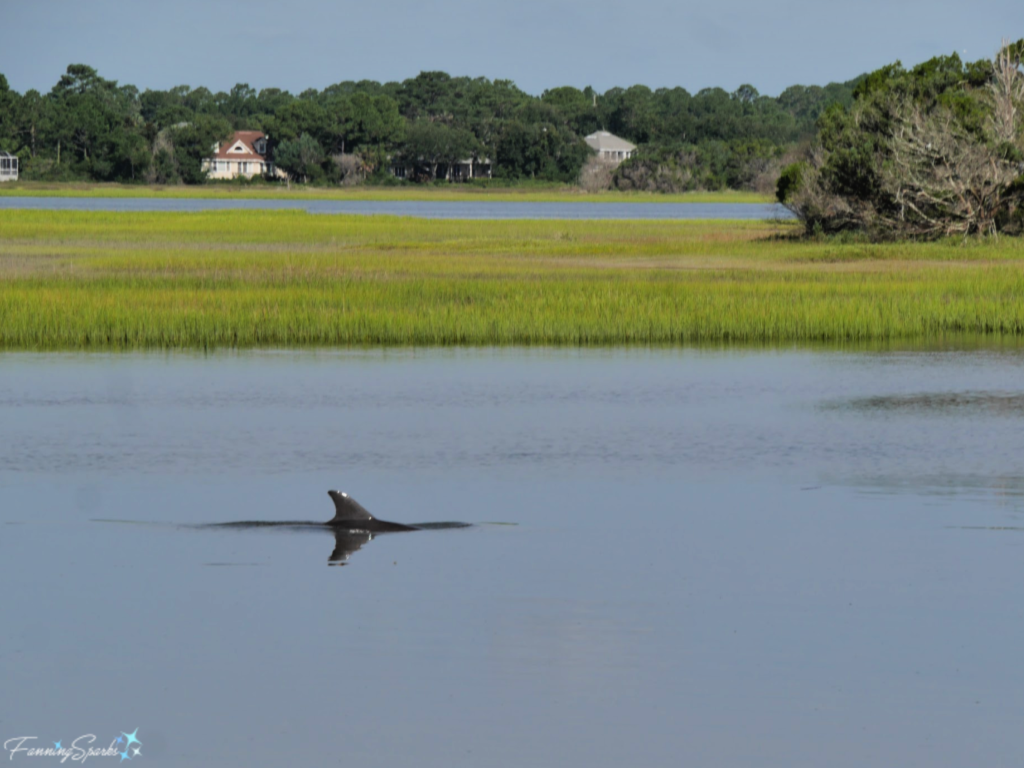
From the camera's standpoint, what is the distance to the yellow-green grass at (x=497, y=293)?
91.6 ft

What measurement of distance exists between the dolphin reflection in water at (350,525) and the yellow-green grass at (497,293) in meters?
15.4

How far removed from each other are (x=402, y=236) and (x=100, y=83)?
448 feet

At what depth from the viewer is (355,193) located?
442ft

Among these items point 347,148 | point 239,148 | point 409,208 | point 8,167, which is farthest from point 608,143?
point 409,208

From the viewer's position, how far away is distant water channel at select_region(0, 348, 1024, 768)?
24.8ft

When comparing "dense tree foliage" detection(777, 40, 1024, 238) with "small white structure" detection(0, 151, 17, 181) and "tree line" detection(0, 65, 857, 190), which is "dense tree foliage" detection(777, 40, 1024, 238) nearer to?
"tree line" detection(0, 65, 857, 190)

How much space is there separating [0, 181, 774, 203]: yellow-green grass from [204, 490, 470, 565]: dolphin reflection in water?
4396 inches

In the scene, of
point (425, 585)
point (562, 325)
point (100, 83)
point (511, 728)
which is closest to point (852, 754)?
point (511, 728)

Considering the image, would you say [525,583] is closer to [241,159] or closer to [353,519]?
[353,519]

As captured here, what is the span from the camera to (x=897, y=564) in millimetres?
10938

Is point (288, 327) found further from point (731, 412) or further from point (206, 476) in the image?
point (206, 476)

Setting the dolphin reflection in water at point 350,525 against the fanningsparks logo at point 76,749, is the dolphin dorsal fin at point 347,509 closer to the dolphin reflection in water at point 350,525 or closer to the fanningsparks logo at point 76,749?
the dolphin reflection in water at point 350,525

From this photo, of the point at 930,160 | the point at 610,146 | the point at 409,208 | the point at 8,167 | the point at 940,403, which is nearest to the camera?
the point at 940,403

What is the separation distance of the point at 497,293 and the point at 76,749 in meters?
25.6
